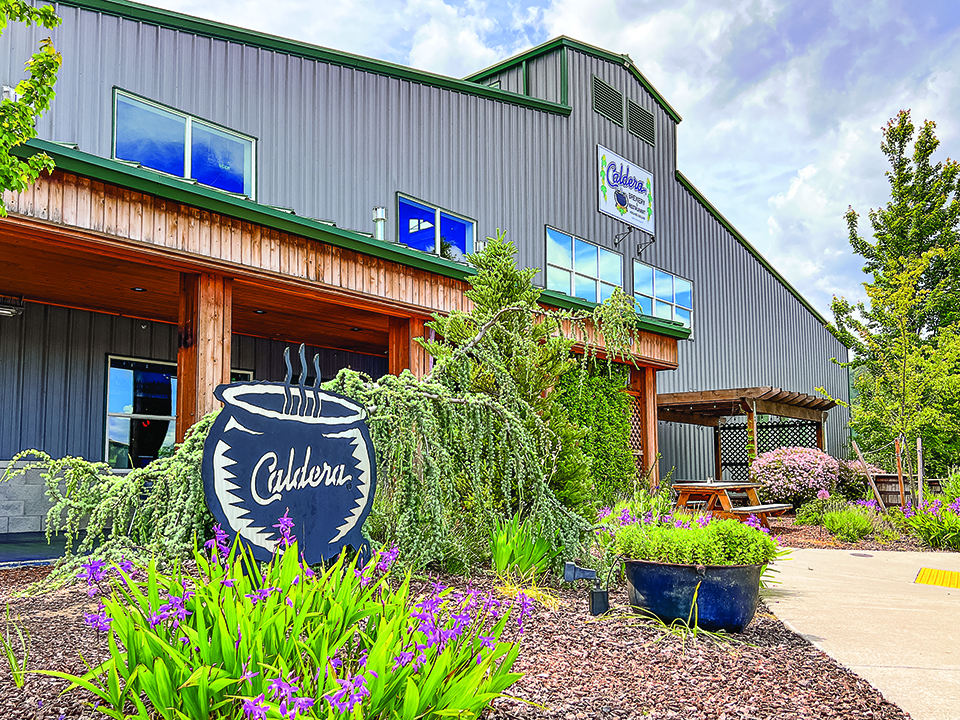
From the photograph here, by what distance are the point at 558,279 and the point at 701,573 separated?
11.7 metres

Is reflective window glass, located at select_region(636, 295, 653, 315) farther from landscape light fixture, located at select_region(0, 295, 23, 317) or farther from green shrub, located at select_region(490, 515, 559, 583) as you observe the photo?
green shrub, located at select_region(490, 515, 559, 583)

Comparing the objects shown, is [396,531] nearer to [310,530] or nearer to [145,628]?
[310,530]

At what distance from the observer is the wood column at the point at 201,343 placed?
22.7ft

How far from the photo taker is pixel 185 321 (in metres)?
7.24

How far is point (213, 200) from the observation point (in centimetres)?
695

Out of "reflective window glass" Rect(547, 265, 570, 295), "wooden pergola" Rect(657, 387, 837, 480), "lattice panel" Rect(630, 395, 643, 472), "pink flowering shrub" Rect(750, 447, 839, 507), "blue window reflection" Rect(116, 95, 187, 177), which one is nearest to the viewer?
"blue window reflection" Rect(116, 95, 187, 177)

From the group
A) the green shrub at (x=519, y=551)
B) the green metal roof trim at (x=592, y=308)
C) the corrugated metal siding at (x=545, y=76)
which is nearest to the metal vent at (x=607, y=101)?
the corrugated metal siding at (x=545, y=76)

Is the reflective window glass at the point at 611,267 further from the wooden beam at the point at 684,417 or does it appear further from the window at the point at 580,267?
the wooden beam at the point at 684,417

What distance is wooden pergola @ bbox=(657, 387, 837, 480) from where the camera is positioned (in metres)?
15.6

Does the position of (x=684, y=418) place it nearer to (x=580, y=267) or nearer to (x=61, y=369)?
(x=580, y=267)

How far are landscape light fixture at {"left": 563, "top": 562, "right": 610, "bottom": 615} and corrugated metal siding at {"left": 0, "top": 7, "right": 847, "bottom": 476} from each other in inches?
304

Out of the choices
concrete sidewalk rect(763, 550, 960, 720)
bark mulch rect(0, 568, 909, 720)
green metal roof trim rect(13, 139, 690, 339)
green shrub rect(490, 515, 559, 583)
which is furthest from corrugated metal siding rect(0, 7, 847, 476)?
concrete sidewalk rect(763, 550, 960, 720)

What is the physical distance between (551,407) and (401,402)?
6.48 ft

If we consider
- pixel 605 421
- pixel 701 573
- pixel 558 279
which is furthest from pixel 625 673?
pixel 558 279
